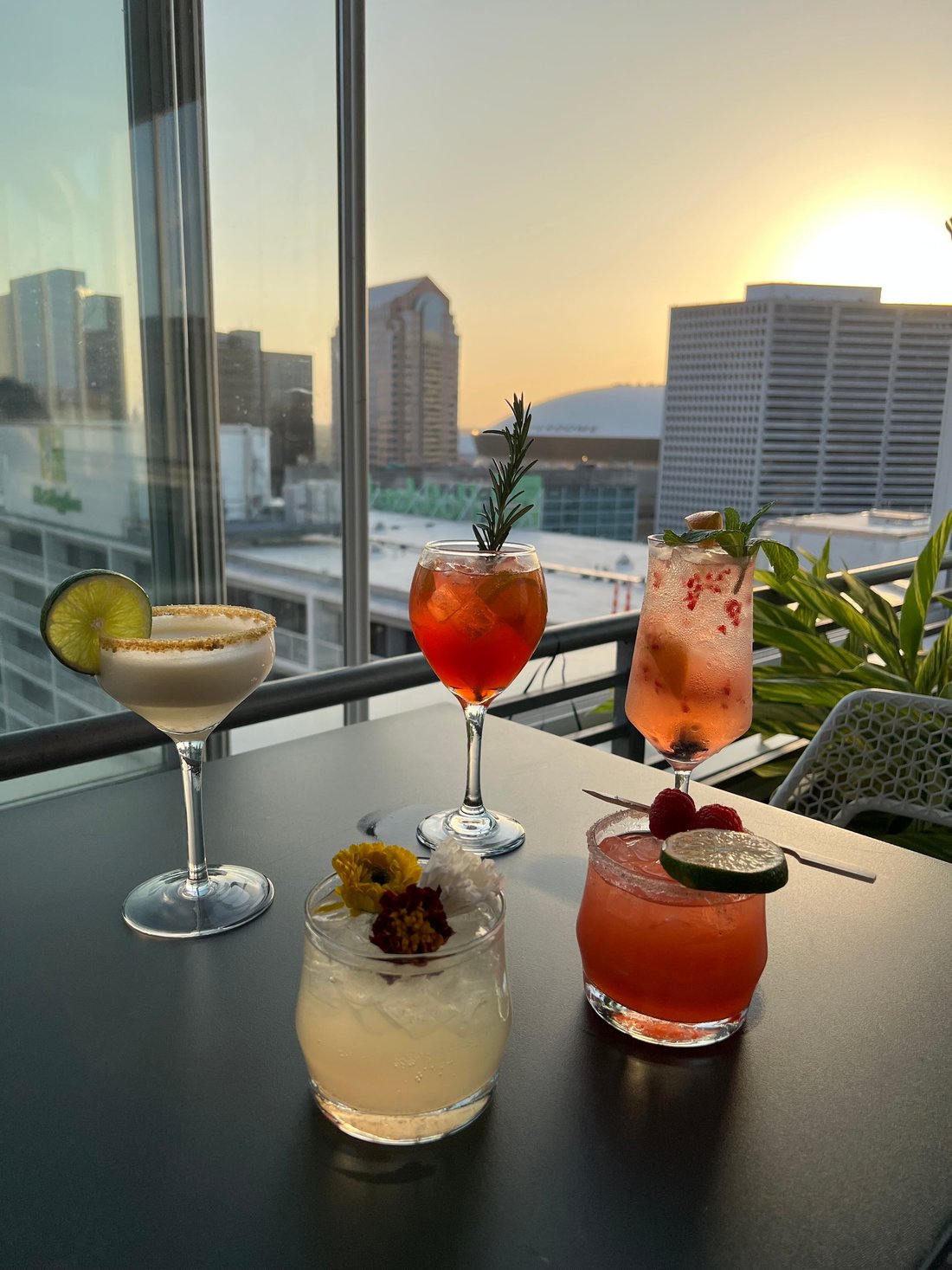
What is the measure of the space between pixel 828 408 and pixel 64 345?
4375 millimetres

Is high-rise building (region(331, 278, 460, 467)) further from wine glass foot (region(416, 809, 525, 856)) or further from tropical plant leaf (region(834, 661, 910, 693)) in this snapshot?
wine glass foot (region(416, 809, 525, 856))

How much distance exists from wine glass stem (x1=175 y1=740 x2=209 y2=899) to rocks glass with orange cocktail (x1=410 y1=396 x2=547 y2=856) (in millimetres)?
209

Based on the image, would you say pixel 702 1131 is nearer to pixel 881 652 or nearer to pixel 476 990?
pixel 476 990

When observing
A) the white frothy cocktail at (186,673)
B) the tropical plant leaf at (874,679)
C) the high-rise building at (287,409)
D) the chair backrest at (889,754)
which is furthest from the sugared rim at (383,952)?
the high-rise building at (287,409)

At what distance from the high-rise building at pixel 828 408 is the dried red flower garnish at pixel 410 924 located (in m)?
3.89

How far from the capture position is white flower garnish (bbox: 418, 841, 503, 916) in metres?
0.49

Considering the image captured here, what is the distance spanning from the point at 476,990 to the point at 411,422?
128 inches

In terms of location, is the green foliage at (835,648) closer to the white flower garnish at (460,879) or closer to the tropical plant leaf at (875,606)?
the tropical plant leaf at (875,606)

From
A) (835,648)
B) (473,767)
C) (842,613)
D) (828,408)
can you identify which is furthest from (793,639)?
(828,408)

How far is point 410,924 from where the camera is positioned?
0.46 m

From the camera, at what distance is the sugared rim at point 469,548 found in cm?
85

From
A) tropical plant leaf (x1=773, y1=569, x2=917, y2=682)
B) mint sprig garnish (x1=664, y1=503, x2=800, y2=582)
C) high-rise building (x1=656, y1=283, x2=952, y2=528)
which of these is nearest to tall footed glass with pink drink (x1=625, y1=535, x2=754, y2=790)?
mint sprig garnish (x1=664, y1=503, x2=800, y2=582)

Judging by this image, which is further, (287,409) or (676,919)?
(287,409)

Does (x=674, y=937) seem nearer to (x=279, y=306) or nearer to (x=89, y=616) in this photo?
(x=89, y=616)
